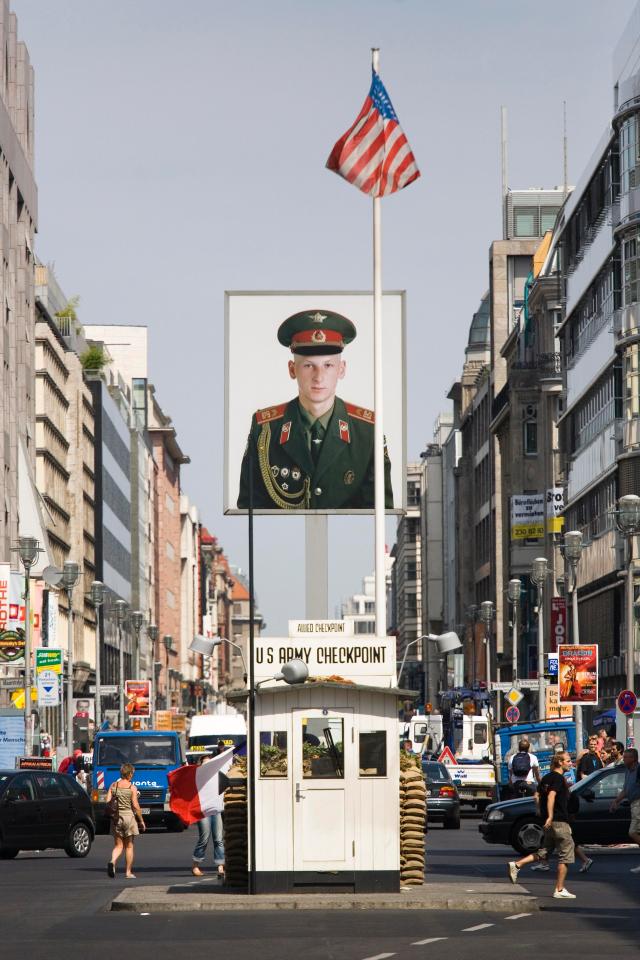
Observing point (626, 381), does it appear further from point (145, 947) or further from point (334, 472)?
point (145, 947)

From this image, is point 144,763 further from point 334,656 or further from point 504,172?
point 504,172

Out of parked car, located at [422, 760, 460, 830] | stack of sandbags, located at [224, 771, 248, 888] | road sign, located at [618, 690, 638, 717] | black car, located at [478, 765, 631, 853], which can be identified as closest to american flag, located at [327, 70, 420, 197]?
black car, located at [478, 765, 631, 853]

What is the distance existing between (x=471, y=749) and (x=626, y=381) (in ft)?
50.2

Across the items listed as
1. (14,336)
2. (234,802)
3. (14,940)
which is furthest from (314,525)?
(14,336)

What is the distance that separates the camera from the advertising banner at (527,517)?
4230 inches

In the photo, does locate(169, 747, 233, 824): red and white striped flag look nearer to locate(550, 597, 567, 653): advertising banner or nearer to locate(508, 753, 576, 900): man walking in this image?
locate(508, 753, 576, 900): man walking

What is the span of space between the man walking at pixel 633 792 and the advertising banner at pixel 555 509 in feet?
211

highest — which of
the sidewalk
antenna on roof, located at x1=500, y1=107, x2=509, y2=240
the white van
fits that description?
antenna on roof, located at x1=500, y1=107, x2=509, y2=240

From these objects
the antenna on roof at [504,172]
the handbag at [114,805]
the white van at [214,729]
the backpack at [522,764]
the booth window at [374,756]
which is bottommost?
the handbag at [114,805]

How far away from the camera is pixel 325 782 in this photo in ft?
77.9

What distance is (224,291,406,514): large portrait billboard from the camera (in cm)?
4731

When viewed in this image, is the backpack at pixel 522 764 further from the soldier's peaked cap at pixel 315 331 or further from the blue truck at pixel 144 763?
the soldier's peaked cap at pixel 315 331

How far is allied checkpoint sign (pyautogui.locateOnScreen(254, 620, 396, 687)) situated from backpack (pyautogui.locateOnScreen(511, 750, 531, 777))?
1773 centimetres

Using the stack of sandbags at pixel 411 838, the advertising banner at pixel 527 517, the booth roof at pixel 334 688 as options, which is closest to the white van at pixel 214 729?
the stack of sandbags at pixel 411 838
